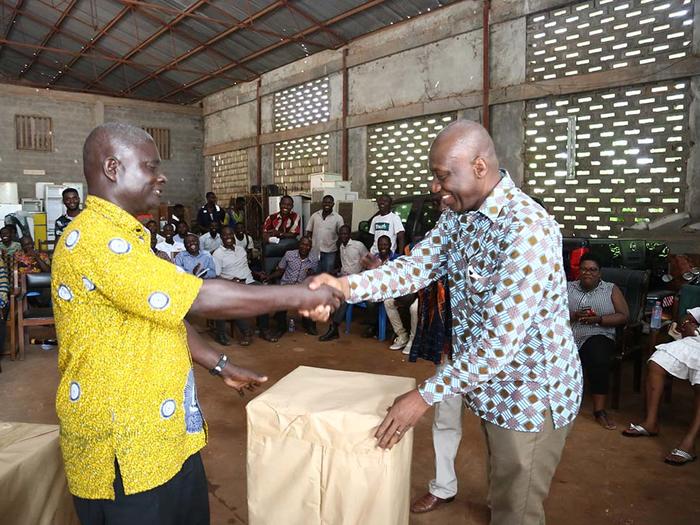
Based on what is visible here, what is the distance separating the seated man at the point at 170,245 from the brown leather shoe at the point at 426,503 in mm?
5186

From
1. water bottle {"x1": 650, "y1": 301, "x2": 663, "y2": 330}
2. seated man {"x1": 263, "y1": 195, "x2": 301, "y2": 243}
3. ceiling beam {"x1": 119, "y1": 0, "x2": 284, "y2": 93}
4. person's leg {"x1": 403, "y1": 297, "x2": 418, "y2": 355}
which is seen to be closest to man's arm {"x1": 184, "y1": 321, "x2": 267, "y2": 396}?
water bottle {"x1": 650, "y1": 301, "x2": 663, "y2": 330}

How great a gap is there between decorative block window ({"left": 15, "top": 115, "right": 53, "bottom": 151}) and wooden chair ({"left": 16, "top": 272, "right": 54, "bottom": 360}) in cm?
1015

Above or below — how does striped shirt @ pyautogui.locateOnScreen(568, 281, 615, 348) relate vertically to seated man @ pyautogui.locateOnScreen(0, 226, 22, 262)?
below

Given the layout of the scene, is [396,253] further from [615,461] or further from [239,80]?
[239,80]

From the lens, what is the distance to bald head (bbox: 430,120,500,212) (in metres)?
1.58

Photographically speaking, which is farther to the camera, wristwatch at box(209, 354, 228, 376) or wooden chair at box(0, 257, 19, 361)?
wooden chair at box(0, 257, 19, 361)

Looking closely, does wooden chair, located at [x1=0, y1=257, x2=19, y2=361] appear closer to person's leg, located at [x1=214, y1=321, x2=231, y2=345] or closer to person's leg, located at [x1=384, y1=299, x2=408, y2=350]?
person's leg, located at [x1=214, y1=321, x2=231, y2=345]

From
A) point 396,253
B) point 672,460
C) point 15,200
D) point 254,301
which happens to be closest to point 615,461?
point 672,460

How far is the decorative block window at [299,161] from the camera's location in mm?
11906

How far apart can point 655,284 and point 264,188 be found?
928 centimetres

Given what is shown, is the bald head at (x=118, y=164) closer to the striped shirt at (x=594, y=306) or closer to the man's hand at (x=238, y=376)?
the man's hand at (x=238, y=376)

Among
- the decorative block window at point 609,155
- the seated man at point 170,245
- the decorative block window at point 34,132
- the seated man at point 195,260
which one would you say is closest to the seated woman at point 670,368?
the decorative block window at point 609,155

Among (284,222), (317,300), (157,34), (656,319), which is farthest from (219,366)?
(157,34)

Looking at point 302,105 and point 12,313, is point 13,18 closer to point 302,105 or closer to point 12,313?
point 302,105
